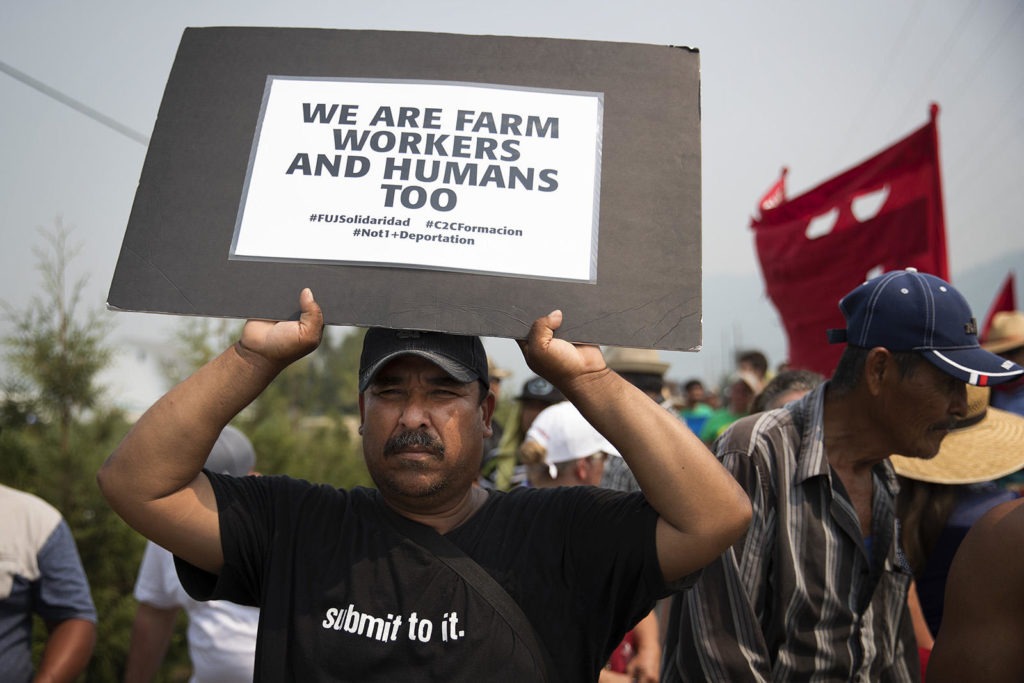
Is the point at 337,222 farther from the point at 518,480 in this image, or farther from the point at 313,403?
the point at 313,403

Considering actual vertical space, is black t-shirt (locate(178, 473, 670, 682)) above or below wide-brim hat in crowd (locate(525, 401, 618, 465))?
below

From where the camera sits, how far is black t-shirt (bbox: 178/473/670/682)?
1.87 m

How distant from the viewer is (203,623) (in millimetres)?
3645

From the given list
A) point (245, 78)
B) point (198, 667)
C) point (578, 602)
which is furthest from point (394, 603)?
point (198, 667)

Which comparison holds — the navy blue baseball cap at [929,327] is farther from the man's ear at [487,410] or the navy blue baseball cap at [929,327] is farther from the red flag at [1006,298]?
the red flag at [1006,298]

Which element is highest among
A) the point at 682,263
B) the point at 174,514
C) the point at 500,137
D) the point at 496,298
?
the point at 500,137

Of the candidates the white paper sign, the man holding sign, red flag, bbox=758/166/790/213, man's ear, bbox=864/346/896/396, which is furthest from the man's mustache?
red flag, bbox=758/166/790/213

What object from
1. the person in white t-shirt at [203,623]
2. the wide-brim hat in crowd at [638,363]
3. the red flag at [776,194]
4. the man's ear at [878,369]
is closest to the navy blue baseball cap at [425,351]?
the man's ear at [878,369]

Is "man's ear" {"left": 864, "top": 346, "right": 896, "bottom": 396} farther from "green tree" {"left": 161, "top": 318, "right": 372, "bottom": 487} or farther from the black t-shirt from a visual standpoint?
"green tree" {"left": 161, "top": 318, "right": 372, "bottom": 487}

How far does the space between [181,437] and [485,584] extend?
0.73 metres

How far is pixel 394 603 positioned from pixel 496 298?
0.69 metres

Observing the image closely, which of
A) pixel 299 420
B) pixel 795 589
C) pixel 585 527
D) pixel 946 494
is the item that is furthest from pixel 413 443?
pixel 299 420

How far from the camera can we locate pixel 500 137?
6.41 ft

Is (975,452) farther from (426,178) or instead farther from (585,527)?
(426,178)
